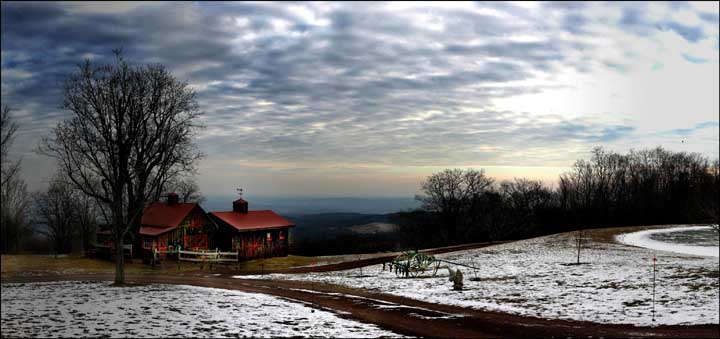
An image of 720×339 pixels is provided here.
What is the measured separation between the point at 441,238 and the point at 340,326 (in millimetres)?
59567

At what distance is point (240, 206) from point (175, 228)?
8.02 meters

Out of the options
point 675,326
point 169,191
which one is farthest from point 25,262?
point 675,326

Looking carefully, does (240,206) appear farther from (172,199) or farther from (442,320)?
(442,320)

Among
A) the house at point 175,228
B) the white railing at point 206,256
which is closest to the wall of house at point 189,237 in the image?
the house at point 175,228

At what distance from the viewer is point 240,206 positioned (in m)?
50.3

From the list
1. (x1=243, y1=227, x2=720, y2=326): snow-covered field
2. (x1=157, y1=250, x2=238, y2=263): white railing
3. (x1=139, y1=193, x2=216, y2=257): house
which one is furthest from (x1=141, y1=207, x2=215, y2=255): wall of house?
(x1=243, y1=227, x2=720, y2=326): snow-covered field

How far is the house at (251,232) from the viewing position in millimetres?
46562

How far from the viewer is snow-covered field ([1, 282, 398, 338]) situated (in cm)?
1523

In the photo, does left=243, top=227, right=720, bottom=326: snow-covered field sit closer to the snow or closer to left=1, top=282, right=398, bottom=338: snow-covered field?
the snow

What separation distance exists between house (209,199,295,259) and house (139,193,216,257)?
53.1 inches

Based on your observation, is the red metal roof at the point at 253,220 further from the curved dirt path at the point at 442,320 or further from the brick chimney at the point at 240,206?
the curved dirt path at the point at 442,320

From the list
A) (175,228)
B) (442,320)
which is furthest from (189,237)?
(442,320)

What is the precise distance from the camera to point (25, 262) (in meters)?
38.7

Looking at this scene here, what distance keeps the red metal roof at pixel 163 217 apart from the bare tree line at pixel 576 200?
125 feet
